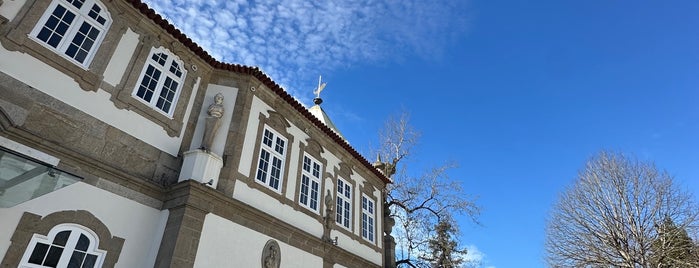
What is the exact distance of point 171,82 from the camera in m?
9.51

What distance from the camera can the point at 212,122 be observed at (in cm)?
952

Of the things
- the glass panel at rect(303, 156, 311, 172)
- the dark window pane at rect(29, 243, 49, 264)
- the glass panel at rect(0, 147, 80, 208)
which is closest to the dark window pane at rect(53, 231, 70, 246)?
the dark window pane at rect(29, 243, 49, 264)

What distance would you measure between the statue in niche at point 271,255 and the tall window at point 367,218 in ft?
16.2

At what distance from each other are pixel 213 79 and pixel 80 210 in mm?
4869

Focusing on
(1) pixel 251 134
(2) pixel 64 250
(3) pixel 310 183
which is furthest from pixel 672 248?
(2) pixel 64 250

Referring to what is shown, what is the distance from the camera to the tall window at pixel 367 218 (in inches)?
568

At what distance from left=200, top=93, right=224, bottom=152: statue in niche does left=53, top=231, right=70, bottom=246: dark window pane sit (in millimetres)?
3084

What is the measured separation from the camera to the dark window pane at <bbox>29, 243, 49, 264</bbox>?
621 centimetres

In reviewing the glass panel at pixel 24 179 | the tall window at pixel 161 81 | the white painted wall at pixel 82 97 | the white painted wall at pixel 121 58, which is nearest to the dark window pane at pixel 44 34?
the white painted wall at pixel 82 97

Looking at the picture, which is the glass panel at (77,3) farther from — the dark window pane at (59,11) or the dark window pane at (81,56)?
the dark window pane at (81,56)

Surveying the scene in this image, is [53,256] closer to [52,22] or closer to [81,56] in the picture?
[81,56]

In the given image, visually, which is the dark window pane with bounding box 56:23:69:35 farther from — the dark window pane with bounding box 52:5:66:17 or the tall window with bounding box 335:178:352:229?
the tall window with bounding box 335:178:352:229

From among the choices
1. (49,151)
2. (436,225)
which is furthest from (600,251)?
(49,151)

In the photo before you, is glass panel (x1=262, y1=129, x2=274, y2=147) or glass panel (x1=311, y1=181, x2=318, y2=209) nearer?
glass panel (x1=262, y1=129, x2=274, y2=147)
